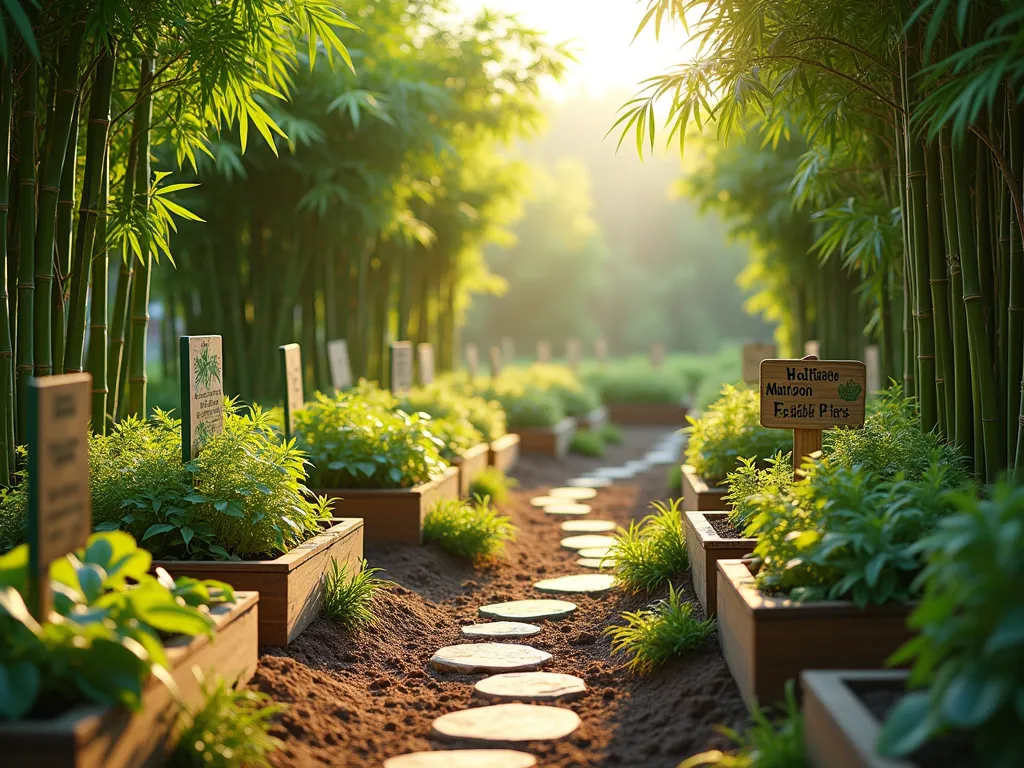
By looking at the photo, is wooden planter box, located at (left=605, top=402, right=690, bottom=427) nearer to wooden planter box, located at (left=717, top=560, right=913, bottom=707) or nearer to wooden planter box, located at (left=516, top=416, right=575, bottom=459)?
wooden planter box, located at (left=516, top=416, right=575, bottom=459)

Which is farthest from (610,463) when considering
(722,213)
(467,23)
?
(467,23)

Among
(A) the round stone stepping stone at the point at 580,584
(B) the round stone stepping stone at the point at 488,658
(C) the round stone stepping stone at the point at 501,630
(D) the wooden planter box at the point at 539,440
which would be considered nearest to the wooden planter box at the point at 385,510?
(A) the round stone stepping stone at the point at 580,584

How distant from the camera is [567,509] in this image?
628cm

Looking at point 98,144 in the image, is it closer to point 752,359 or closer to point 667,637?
point 667,637

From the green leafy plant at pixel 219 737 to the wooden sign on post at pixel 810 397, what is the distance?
6.13ft

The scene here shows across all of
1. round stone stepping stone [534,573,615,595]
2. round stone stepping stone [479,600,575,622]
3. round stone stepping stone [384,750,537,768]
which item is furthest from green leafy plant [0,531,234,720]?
round stone stepping stone [534,573,615,595]

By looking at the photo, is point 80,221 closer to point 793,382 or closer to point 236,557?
point 236,557

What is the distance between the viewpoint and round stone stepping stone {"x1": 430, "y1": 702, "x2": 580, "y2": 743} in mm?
2468

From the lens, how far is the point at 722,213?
8.29 m

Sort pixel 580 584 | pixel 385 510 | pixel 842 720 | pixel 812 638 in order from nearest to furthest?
pixel 842 720 → pixel 812 638 → pixel 580 584 → pixel 385 510

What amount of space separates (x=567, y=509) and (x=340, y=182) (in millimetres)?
2731

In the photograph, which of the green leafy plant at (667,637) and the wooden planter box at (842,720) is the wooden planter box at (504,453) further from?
the wooden planter box at (842,720)

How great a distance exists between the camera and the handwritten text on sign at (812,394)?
122 inches

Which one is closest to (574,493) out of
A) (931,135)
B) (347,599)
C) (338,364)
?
(338,364)
